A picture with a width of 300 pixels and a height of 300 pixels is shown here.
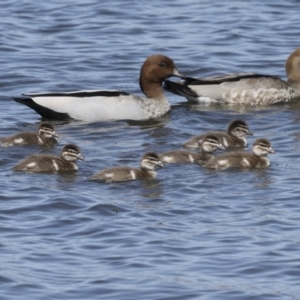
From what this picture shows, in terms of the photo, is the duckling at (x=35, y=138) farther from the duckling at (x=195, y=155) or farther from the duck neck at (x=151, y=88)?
the duck neck at (x=151, y=88)

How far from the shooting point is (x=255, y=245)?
981 cm

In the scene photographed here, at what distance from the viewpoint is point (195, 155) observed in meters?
12.3

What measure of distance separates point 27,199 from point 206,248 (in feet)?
6.59

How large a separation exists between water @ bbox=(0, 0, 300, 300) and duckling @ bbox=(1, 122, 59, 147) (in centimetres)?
10

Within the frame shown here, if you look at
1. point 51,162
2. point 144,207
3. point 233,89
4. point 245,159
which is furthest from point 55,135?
point 233,89

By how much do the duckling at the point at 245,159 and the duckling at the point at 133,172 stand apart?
668 mm

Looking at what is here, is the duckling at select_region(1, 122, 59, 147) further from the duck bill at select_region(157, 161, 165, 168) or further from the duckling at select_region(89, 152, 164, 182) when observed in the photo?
the duck bill at select_region(157, 161, 165, 168)

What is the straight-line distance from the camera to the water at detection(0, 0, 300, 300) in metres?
9.08

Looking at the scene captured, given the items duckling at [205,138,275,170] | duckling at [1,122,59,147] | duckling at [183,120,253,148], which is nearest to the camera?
duckling at [205,138,275,170]

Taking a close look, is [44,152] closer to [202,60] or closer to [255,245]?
[255,245]

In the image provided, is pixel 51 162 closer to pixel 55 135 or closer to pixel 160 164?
pixel 160 164

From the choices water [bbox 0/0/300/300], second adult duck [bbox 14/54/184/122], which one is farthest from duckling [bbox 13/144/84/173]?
second adult duck [bbox 14/54/184/122]

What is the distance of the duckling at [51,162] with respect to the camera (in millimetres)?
11766

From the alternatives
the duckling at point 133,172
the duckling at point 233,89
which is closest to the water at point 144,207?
the duckling at point 133,172
